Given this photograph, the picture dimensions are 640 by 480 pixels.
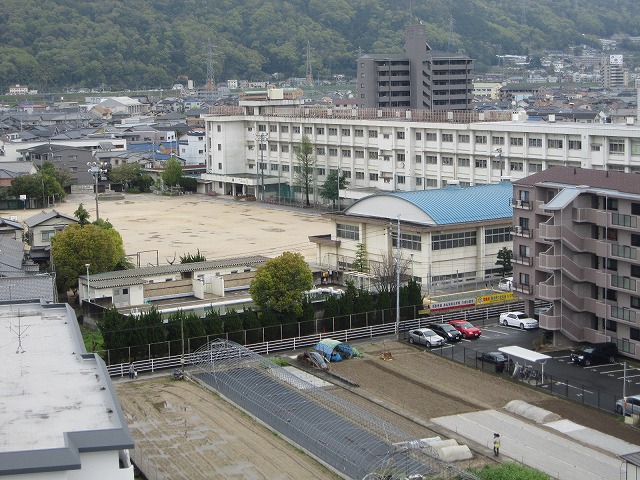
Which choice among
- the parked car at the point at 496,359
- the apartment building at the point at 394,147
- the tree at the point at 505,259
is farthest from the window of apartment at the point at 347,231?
the parked car at the point at 496,359

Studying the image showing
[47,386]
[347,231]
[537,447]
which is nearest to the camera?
[47,386]

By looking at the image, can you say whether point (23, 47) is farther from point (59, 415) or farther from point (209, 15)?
point (59, 415)

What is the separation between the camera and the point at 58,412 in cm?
790

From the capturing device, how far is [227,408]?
11.4 m

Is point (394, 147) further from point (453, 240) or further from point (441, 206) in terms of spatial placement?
point (453, 240)

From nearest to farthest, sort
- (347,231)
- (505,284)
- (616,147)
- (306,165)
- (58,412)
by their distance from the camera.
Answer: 1. (58,412)
2. (505,284)
3. (347,231)
4. (616,147)
5. (306,165)

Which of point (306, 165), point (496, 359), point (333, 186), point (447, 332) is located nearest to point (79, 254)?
point (447, 332)

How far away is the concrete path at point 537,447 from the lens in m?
9.44

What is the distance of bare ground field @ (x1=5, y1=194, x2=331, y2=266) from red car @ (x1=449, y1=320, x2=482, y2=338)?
245 inches

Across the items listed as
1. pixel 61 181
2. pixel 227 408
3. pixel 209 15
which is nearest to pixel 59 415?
pixel 227 408

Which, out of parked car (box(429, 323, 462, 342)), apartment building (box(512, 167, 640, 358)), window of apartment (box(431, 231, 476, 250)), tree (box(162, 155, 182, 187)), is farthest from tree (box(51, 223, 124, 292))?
tree (box(162, 155, 182, 187))

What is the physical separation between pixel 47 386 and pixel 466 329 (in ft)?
23.3

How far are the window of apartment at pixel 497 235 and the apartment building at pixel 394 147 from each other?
4094 millimetres

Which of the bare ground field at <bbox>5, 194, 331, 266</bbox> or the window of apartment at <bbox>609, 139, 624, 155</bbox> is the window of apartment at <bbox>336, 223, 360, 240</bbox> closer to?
the bare ground field at <bbox>5, 194, 331, 266</bbox>
